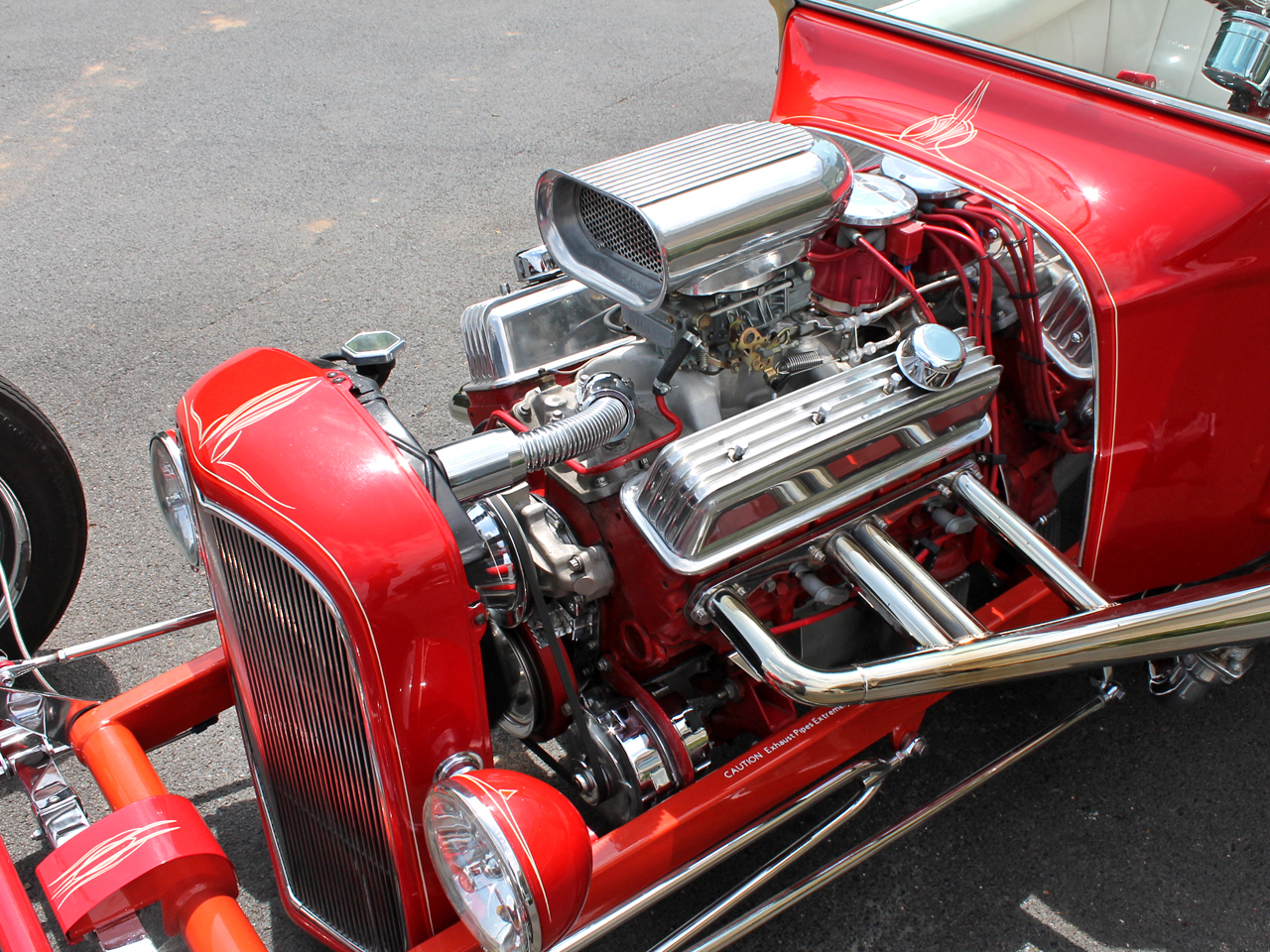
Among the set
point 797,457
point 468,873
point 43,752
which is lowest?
point 43,752

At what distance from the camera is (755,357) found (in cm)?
193

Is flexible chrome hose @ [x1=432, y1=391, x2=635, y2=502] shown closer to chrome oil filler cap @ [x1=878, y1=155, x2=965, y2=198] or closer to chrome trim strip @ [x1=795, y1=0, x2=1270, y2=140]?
chrome oil filler cap @ [x1=878, y1=155, x2=965, y2=198]

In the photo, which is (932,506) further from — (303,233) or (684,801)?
(303,233)

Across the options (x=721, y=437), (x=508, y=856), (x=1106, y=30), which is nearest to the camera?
(x=508, y=856)

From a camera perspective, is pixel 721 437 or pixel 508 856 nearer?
pixel 508 856

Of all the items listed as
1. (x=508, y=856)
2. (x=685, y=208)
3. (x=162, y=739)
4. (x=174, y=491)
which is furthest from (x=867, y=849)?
(x=174, y=491)

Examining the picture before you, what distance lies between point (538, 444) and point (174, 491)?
0.74 metres

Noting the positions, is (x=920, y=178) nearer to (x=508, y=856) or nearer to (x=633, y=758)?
(x=633, y=758)

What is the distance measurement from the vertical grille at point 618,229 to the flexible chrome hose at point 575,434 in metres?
0.24

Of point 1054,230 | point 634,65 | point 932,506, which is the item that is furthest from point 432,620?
point 634,65

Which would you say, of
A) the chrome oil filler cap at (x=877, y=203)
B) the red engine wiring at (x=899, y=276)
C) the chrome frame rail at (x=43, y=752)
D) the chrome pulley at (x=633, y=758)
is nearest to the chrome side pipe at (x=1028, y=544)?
the red engine wiring at (x=899, y=276)

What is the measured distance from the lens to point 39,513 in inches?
89.0

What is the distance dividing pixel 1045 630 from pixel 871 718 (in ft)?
1.42

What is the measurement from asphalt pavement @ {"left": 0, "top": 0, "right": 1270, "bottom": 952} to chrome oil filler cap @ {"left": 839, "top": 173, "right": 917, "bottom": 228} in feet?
3.79
